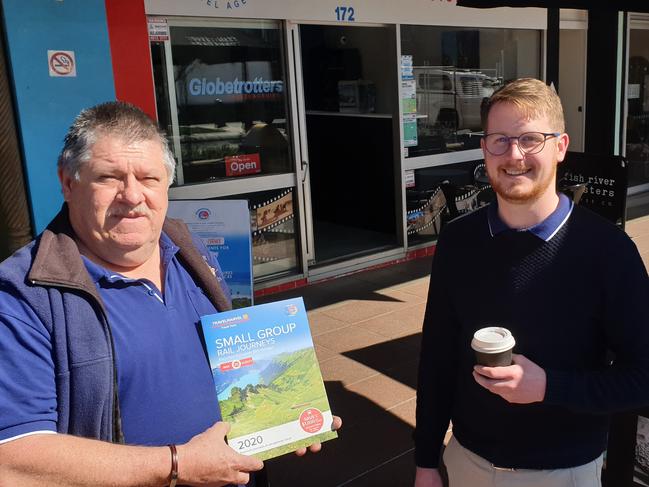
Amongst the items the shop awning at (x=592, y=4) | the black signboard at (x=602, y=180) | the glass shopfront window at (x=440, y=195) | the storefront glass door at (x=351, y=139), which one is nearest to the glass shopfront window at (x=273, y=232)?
the storefront glass door at (x=351, y=139)

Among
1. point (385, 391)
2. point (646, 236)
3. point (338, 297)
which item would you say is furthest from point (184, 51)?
point (646, 236)

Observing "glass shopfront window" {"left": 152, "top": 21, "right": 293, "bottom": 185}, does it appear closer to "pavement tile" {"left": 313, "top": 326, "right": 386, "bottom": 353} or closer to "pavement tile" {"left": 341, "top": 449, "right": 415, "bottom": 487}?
"pavement tile" {"left": 313, "top": 326, "right": 386, "bottom": 353}

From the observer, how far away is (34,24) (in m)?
4.25

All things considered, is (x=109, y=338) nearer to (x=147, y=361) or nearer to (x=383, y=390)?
(x=147, y=361)

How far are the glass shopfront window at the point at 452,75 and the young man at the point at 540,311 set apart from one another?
16.9ft

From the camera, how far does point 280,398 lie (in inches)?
68.3

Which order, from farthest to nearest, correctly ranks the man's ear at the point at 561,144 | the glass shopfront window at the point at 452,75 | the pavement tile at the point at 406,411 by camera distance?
the glass shopfront window at the point at 452,75 < the pavement tile at the point at 406,411 < the man's ear at the point at 561,144

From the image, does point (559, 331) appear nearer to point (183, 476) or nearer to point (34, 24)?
point (183, 476)

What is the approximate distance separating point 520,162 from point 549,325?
454 millimetres

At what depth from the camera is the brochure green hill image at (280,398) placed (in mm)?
1673

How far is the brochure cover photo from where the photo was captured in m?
1.67

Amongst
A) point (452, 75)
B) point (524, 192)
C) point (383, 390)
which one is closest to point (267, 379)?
point (524, 192)

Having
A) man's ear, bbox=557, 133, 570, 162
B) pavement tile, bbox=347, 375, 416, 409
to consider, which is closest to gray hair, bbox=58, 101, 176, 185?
man's ear, bbox=557, 133, 570, 162

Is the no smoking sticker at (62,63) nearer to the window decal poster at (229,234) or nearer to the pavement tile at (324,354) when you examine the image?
the window decal poster at (229,234)
